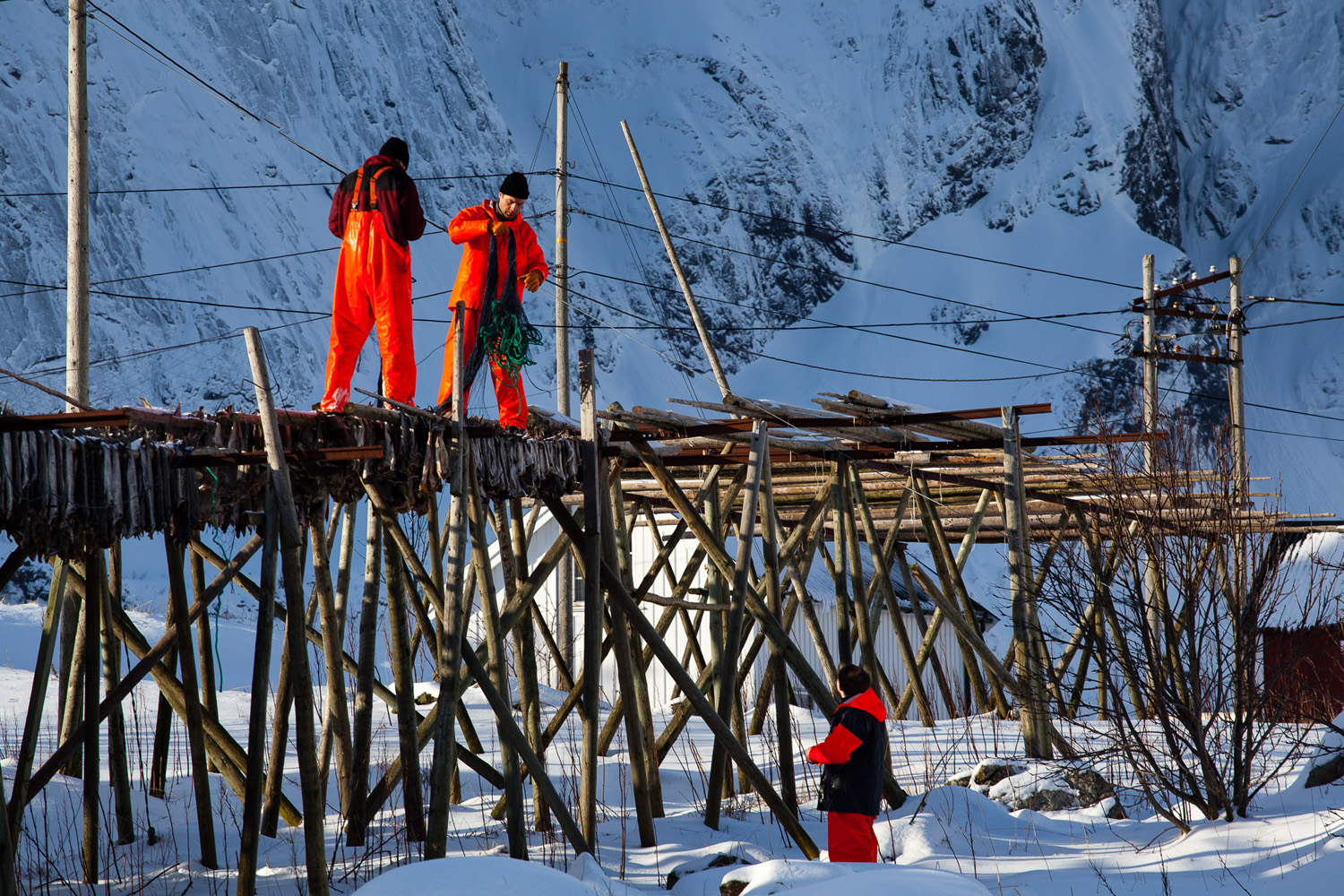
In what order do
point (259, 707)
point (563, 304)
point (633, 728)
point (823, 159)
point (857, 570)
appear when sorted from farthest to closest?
point (823, 159)
point (563, 304)
point (857, 570)
point (633, 728)
point (259, 707)

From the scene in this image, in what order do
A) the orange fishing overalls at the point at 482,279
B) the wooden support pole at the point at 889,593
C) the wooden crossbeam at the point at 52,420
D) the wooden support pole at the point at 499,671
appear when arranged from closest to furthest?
the wooden crossbeam at the point at 52,420, the wooden support pole at the point at 499,671, the orange fishing overalls at the point at 482,279, the wooden support pole at the point at 889,593

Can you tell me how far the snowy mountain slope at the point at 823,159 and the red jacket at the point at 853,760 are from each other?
129 ft

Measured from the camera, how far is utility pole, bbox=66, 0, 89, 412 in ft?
29.0

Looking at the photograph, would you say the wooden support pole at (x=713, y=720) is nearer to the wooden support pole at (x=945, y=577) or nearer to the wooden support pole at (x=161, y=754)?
the wooden support pole at (x=945, y=577)

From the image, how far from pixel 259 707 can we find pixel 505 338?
269cm

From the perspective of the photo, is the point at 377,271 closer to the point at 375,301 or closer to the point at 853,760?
the point at 375,301

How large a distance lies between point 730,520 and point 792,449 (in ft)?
18.2

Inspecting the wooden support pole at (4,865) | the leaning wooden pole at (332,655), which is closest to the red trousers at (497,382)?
the leaning wooden pole at (332,655)

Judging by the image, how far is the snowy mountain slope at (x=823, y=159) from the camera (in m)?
48.3

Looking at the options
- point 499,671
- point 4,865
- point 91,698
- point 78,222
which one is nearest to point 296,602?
point 4,865

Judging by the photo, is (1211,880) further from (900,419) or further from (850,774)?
(900,419)

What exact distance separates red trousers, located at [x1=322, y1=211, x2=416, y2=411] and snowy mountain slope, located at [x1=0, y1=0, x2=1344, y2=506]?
37.6 m

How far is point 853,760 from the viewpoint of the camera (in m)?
6.63

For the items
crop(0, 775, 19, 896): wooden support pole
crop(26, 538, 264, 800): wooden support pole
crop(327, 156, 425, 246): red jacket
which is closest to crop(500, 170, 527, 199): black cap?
crop(327, 156, 425, 246): red jacket
